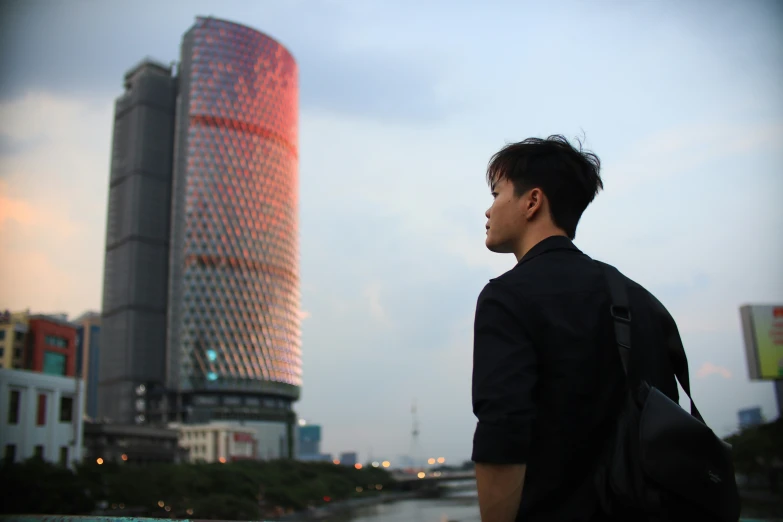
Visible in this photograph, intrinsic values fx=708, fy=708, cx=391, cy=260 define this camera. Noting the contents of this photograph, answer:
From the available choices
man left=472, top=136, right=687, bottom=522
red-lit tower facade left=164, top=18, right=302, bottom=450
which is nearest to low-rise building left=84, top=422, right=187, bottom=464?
red-lit tower facade left=164, top=18, right=302, bottom=450

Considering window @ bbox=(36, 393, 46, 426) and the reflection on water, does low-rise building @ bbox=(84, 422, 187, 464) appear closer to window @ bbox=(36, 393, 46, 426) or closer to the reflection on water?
window @ bbox=(36, 393, 46, 426)

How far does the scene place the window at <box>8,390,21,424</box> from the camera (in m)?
32.2

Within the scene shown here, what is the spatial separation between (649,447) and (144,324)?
78.2 m

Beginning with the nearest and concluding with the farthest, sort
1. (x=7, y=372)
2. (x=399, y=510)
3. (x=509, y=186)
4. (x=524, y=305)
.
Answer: (x=524, y=305) < (x=509, y=186) < (x=7, y=372) < (x=399, y=510)

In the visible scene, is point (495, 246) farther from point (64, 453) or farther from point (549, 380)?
point (64, 453)

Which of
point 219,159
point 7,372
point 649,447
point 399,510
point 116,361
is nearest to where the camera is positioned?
point 649,447

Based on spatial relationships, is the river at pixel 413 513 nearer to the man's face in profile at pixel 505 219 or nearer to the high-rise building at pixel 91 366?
the high-rise building at pixel 91 366

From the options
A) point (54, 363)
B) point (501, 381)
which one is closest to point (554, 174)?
point (501, 381)

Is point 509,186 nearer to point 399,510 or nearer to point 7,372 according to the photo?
point 7,372

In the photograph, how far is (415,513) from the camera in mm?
55781

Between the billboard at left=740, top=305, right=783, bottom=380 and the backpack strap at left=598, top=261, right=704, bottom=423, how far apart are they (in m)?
36.2

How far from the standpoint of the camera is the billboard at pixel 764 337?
33.5 m

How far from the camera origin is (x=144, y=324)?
74438mm

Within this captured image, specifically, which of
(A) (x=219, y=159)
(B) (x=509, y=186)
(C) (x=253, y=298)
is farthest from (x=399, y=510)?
(B) (x=509, y=186)
